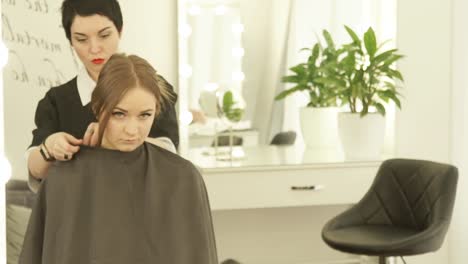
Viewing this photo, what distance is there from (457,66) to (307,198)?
97cm

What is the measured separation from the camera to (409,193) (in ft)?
9.84

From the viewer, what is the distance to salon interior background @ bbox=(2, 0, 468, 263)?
10.1 feet

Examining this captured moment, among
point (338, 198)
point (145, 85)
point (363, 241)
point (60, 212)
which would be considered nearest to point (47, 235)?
point (60, 212)

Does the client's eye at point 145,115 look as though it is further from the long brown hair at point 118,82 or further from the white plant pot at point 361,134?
the white plant pot at point 361,134

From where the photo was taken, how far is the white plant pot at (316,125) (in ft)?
11.4

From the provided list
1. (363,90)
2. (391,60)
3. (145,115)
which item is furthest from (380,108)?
(145,115)

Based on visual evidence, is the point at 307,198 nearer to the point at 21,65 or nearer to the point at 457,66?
the point at 457,66

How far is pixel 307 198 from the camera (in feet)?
10.6

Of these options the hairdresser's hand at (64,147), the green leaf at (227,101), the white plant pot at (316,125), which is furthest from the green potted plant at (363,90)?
the hairdresser's hand at (64,147)

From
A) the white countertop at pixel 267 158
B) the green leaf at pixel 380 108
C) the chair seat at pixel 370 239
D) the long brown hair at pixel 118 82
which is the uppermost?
the long brown hair at pixel 118 82

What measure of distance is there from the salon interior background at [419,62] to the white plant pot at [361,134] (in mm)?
169

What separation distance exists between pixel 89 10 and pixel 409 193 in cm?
150

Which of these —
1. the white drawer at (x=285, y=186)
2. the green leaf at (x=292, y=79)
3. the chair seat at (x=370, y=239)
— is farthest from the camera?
the green leaf at (x=292, y=79)

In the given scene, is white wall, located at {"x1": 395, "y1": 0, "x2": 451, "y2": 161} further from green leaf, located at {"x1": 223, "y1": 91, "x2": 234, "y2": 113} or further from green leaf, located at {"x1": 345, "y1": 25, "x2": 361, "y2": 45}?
green leaf, located at {"x1": 223, "y1": 91, "x2": 234, "y2": 113}
